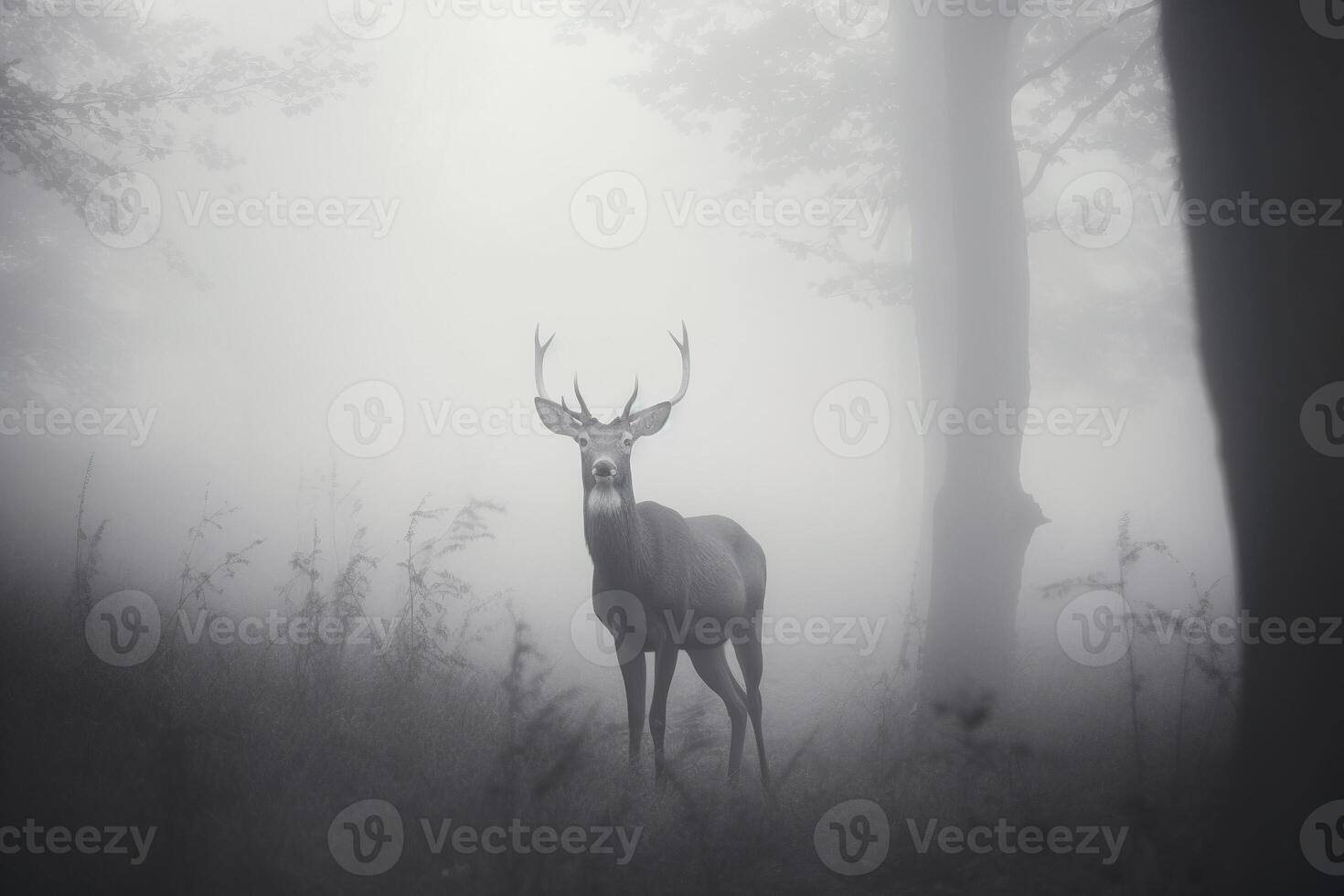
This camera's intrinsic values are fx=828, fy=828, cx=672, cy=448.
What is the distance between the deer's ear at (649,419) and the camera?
4.64m

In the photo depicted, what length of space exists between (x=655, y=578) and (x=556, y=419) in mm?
1050

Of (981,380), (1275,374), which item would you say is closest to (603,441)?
(1275,374)

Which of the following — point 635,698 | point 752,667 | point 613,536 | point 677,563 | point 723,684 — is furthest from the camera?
point 752,667

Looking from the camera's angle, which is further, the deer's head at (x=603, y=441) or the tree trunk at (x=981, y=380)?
the tree trunk at (x=981, y=380)

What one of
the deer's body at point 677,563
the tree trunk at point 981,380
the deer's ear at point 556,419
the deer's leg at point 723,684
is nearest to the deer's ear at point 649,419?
the deer's ear at point 556,419

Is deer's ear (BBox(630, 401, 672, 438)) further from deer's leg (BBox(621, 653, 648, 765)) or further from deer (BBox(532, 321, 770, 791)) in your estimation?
deer's leg (BBox(621, 653, 648, 765))

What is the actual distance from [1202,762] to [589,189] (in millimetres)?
6540

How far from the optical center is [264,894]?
3598 millimetres

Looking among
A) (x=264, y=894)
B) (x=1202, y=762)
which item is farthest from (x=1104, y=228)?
(x=264, y=894)

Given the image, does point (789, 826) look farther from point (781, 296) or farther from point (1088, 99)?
point (1088, 99)

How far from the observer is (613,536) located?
4.43 m

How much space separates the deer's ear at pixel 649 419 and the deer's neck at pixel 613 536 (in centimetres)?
34

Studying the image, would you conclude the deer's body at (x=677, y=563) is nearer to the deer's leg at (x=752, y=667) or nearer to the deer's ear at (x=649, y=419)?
the deer's leg at (x=752, y=667)

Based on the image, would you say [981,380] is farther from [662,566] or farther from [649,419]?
[662,566]
